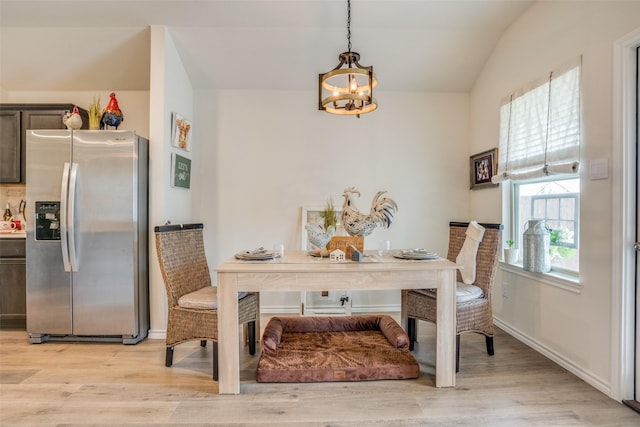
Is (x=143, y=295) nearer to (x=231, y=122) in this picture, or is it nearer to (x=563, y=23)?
(x=231, y=122)

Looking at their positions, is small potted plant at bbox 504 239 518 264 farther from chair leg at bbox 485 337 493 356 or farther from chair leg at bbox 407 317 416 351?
chair leg at bbox 407 317 416 351

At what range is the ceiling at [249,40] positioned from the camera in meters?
3.10

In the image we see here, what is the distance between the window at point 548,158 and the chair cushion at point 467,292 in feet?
2.27

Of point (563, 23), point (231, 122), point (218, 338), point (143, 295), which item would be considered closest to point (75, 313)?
point (143, 295)

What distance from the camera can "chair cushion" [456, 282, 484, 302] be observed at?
2572 mm

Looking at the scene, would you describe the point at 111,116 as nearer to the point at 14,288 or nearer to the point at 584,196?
the point at 14,288

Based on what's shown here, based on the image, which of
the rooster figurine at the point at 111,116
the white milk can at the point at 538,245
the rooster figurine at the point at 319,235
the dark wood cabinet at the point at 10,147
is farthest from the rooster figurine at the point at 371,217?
the dark wood cabinet at the point at 10,147

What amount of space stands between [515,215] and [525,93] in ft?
3.66

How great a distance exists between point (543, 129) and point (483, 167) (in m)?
0.96

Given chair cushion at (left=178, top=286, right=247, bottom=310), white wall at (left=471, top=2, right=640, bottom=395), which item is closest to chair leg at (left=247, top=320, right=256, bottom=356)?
chair cushion at (left=178, top=286, right=247, bottom=310)

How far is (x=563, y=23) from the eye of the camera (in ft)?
8.56

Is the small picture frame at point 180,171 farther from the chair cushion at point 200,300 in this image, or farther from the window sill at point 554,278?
the window sill at point 554,278

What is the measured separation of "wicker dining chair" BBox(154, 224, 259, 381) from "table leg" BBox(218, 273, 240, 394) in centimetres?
19

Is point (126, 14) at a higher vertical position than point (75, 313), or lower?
higher
